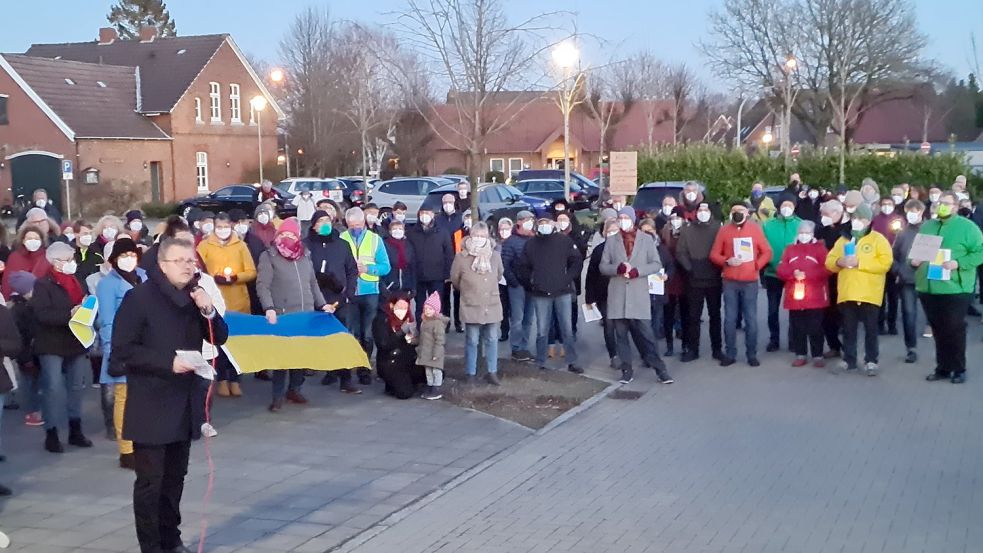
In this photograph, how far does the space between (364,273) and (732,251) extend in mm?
4509

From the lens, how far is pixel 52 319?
9.07 metres

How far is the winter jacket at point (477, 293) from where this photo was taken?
39.2 feet

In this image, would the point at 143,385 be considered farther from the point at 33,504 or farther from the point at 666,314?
the point at 666,314

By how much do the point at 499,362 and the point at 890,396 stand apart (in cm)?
472

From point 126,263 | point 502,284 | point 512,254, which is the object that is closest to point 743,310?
point 512,254

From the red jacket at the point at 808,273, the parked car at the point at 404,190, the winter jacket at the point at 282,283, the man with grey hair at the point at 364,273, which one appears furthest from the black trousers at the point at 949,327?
the parked car at the point at 404,190

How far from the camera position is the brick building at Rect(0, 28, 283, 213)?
46.4 m

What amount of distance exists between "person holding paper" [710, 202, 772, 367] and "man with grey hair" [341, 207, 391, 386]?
417 cm

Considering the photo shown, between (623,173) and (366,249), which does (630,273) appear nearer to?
(366,249)

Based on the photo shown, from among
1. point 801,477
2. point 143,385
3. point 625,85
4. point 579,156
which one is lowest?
point 801,477

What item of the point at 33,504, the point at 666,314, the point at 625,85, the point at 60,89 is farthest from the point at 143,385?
the point at 625,85

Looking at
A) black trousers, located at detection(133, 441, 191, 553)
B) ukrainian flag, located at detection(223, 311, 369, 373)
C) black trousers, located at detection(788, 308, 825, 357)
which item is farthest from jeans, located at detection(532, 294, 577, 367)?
black trousers, located at detection(133, 441, 191, 553)

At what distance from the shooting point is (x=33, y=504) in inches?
305

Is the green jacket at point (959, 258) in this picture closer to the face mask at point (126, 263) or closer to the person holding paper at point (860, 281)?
the person holding paper at point (860, 281)
